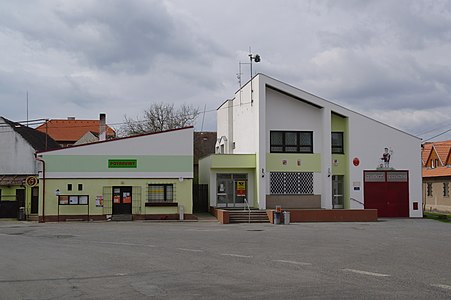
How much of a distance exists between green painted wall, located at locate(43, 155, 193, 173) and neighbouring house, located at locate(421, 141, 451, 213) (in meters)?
28.5

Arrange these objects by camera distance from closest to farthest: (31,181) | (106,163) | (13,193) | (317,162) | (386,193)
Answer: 1. (106,163)
2. (31,181)
3. (386,193)
4. (317,162)
5. (13,193)

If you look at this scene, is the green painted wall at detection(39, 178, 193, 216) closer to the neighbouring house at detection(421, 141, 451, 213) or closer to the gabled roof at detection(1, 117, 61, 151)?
the gabled roof at detection(1, 117, 61, 151)

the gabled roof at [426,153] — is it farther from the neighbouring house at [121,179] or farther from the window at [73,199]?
the window at [73,199]

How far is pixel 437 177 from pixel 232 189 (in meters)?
25.6

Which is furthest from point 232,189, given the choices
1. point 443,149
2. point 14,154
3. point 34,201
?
point 443,149

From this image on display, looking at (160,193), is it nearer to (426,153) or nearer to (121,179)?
(121,179)

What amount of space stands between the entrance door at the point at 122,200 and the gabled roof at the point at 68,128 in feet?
141

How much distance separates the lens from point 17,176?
132 ft

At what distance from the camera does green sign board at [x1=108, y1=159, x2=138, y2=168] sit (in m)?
35.0

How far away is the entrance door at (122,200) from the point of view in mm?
35219

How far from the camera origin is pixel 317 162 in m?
39.0

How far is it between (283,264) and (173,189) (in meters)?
21.5

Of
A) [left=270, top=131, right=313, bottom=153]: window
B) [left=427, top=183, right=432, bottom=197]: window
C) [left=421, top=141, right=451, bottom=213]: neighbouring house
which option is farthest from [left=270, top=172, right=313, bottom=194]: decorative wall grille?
[left=427, top=183, right=432, bottom=197]: window

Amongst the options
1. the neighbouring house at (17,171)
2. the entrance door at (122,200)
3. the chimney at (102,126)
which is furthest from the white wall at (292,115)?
the neighbouring house at (17,171)
